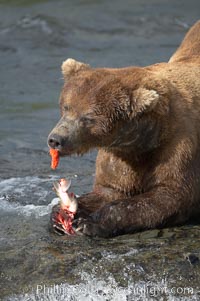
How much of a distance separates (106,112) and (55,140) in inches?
17.9

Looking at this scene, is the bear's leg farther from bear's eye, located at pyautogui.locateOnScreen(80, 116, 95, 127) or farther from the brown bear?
bear's eye, located at pyautogui.locateOnScreen(80, 116, 95, 127)

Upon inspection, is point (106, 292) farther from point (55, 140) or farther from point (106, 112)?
point (106, 112)

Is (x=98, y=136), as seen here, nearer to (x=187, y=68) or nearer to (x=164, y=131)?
(x=164, y=131)

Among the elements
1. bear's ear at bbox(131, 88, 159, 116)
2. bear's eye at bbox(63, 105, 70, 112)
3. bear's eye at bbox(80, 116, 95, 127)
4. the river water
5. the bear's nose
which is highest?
bear's ear at bbox(131, 88, 159, 116)

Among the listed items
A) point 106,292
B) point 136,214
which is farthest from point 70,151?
point 106,292

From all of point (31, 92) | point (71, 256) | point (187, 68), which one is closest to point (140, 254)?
point (71, 256)

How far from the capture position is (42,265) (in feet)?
20.4

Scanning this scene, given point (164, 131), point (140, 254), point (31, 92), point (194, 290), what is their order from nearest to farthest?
point (194, 290) → point (140, 254) → point (164, 131) → point (31, 92)

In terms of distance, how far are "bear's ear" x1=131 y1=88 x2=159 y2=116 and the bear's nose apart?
63 cm

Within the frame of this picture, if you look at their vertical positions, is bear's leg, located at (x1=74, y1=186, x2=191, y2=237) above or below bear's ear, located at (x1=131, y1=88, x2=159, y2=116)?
below

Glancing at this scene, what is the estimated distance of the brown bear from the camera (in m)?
6.61

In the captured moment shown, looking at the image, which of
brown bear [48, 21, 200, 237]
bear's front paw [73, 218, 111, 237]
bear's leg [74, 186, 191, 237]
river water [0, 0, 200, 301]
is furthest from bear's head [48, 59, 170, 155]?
river water [0, 0, 200, 301]

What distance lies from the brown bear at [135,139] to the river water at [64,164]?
0.18 m

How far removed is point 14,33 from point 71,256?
10689 mm
